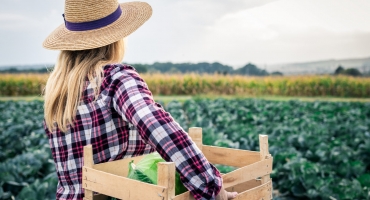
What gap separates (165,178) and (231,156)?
978 mm

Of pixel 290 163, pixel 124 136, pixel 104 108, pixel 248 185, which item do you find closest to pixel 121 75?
pixel 104 108

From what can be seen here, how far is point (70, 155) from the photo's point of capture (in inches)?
91.4

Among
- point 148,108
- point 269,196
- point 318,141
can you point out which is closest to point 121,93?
point 148,108

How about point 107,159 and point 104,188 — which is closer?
point 104,188

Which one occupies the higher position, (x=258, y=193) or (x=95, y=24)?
(x=95, y=24)

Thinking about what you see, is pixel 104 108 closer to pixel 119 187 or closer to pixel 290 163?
pixel 119 187

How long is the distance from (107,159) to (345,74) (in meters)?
39.3

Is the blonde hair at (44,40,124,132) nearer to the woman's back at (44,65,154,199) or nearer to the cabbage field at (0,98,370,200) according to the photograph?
the woman's back at (44,65,154,199)

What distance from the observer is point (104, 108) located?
2168 millimetres

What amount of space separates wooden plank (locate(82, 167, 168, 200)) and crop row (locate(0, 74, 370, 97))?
113 feet

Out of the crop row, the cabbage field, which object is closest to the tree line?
the crop row

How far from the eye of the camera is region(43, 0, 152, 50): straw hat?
239 centimetres

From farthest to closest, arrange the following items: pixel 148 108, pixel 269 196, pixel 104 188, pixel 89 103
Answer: pixel 269 196, pixel 89 103, pixel 104 188, pixel 148 108

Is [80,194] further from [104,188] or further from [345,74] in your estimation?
[345,74]
